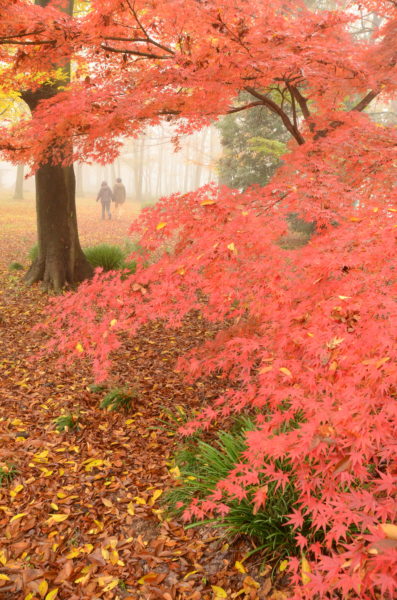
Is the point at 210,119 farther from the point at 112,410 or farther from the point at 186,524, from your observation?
the point at 186,524

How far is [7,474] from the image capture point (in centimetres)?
342

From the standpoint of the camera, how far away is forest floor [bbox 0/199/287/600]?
99.4 inches

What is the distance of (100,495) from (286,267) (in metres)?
2.36

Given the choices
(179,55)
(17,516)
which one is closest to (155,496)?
(17,516)

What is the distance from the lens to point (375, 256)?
240cm

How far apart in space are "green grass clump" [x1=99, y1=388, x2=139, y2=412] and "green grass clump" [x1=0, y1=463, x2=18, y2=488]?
1.11 meters

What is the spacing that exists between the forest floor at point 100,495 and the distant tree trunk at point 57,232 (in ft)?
6.07

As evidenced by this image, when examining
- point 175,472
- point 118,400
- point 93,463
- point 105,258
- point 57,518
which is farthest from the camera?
point 105,258

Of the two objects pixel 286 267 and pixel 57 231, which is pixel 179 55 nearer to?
pixel 286 267

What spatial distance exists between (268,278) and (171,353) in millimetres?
2995

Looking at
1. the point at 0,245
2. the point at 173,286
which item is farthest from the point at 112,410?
the point at 0,245

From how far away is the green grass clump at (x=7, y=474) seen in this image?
3.37m

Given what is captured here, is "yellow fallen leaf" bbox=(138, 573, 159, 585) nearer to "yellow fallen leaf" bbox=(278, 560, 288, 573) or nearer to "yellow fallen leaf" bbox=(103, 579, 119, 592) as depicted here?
"yellow fallen leaf" bbox=(103, 579, 119, 592)

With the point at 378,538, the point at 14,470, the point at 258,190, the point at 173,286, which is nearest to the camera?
the point at 378,538
